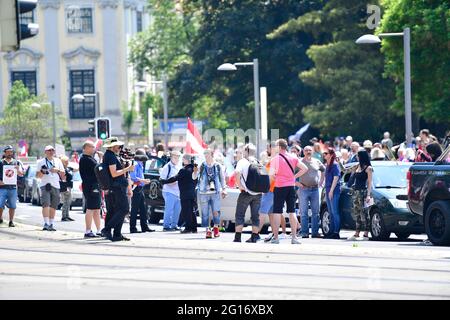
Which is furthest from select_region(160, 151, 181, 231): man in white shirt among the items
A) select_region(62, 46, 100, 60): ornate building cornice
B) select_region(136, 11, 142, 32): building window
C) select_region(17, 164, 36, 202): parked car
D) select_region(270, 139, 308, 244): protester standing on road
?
select_region(136, 11, 142, 32): building window

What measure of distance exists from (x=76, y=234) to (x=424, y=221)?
266 inches

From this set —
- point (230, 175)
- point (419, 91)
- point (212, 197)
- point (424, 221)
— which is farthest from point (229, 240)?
point (419, 91)

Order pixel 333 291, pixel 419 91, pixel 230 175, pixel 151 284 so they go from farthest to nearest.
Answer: pixel 419 91, pixel 230 175, pixel 151 284, pixel 333 291

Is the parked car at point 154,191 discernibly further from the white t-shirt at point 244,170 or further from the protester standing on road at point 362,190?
the white t-shirt at point 244,170

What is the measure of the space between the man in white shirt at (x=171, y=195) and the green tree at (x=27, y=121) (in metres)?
54.2

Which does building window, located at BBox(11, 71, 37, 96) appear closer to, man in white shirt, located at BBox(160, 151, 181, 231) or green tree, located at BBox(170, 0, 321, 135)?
green tree, located at BBox(170, 0, 321, 135)

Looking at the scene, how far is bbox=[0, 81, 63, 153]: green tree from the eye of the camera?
8481 cm

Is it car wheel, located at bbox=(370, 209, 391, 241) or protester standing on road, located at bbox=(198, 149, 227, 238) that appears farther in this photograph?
protester standing on road, located at bbox=(198, 149, 227, 238)

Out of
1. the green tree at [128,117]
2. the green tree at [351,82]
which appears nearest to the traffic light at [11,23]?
the green tree at [351,82]

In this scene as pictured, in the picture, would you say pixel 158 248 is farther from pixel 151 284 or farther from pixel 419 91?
pixel 419 91

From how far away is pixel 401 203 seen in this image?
24797 mm

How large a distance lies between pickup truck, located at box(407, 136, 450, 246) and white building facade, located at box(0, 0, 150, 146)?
80564 millimetres

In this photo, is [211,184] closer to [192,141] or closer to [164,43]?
[192,141]

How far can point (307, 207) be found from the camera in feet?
86.3
